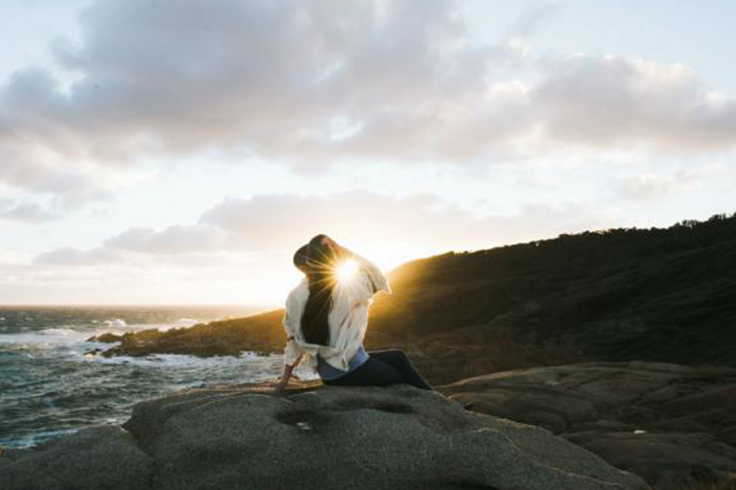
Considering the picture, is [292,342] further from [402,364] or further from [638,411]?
[638,411]

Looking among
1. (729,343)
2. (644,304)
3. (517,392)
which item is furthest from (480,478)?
(644,304)

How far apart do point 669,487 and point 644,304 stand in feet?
90.1

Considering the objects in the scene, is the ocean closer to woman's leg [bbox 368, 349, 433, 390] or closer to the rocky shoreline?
the rocky shoreline

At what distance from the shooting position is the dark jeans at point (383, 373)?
7.70 meters

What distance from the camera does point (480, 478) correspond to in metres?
5.72

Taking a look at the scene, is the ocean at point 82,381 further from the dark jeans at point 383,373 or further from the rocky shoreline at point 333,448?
the dark jeans at point 383,373

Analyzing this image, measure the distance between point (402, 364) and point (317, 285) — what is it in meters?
1.66

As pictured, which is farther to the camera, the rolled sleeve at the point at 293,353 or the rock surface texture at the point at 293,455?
the rolled sleeve at the point at 293,353

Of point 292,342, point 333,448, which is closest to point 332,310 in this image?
point 292,342

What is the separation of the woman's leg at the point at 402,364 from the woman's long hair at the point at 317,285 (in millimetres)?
932

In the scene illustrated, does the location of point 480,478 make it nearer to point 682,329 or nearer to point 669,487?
point 669,487

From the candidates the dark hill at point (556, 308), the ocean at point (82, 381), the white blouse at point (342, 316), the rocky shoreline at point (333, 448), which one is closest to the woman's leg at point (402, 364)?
the rocky shoreline at point (333, 448)

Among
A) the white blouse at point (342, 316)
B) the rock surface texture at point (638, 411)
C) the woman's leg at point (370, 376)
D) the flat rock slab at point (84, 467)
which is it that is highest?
the white blouse at point (342, 316)

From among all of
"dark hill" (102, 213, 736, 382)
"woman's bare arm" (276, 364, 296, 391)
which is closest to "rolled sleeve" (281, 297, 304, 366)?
"woman's bare arm" (276, 364, 296, 391)
